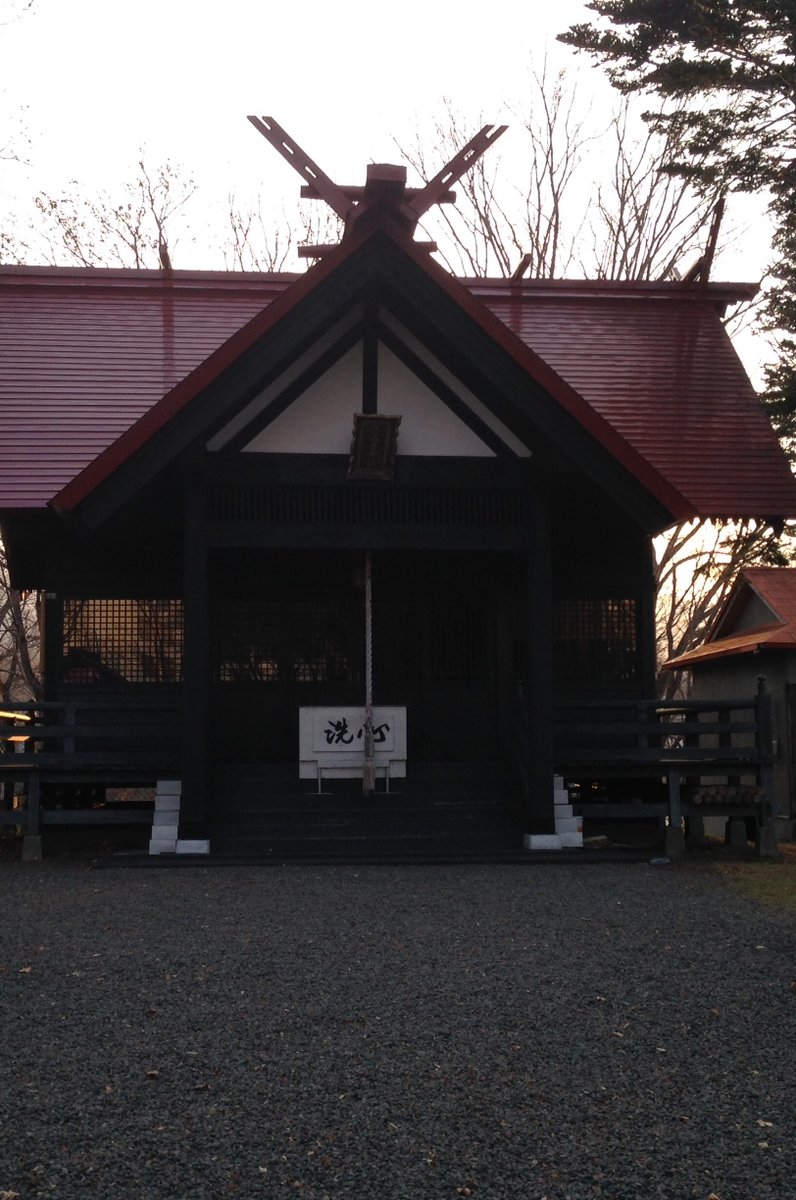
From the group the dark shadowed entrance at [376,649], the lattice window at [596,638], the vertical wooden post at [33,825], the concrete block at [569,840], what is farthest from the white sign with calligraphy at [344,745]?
the lattice window at [596,638]

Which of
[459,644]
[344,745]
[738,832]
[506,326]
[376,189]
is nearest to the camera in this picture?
[376,189]

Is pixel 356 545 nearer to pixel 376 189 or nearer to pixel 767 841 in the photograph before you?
pixel 376 189

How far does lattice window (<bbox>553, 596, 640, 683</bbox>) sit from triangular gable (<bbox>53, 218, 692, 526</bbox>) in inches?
125

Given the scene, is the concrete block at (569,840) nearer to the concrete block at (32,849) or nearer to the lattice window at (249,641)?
the lattice window at (249,641)

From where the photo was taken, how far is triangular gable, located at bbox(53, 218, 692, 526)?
34.5 ft

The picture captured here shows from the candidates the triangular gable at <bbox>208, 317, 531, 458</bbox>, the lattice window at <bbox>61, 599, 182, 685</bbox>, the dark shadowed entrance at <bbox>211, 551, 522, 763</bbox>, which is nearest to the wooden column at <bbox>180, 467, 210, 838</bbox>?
the triangular gable at <bbox>208, 317, 531, 458</bbox>

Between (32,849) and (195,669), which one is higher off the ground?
(195,669)

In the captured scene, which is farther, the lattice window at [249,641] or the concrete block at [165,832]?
the lattice window at [249,641]

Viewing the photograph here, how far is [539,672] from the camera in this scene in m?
11.2

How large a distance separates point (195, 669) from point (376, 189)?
4443 mm

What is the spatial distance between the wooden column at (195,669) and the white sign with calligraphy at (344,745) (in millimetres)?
1315

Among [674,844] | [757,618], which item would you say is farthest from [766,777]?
[757,618]

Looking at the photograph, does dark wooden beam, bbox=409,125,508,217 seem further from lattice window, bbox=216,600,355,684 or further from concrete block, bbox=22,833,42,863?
concrete block, bbox=22,833,42,863

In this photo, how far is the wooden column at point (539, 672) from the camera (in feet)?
36.4
